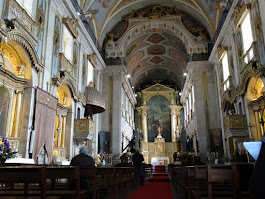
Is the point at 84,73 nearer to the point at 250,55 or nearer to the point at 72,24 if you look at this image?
the point at 72,24

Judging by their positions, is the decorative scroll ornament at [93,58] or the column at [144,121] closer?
the decorative scroll ornament at [93,58]

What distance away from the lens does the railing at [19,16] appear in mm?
7779

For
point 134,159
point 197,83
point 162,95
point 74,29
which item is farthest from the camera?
point 162,95

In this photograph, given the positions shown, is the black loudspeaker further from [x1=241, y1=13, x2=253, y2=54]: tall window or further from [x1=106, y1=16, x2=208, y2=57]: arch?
[x1=241, y1=13, x2=253, y2=54]: tall window

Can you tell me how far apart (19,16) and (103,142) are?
10.7m

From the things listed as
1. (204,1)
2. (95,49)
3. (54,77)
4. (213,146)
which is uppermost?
(204,1)

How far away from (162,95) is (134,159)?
2285cm

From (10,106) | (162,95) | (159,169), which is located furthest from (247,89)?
(162,95)

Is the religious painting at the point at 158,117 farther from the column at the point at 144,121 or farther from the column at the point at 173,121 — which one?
the column at the point at 173,121

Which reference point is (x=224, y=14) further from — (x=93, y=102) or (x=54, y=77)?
(x=54, y=77)

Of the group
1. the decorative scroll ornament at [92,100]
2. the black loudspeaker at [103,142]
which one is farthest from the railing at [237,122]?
the black loudspeaker at [103,142]

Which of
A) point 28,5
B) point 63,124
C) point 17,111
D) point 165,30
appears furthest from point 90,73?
point 17,111

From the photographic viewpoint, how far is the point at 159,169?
21438 mm

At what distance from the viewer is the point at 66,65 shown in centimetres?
1218
